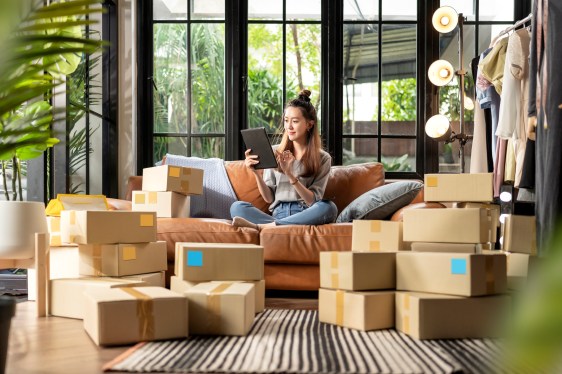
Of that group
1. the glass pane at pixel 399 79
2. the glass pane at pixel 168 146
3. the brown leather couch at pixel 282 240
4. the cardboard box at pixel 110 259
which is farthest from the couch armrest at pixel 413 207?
the glass pane at pixel 168 146

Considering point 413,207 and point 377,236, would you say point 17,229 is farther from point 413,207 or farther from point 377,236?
point 413,207

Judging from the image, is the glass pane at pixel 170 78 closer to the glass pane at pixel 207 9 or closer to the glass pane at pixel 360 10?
the glass pane at pixel 207 9

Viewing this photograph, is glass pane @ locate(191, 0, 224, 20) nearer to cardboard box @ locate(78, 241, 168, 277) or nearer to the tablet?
the tablet

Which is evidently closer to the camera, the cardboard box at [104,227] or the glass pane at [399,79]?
the cardboard box at [104,227]

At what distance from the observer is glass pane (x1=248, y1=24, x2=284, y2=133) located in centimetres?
450

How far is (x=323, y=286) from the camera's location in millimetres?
2230

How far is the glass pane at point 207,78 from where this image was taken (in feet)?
14.8

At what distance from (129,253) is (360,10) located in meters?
2.84

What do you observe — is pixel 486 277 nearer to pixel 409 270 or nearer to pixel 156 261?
pixel 409 270

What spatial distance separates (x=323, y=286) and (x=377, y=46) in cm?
276

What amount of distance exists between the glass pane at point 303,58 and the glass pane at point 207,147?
609mm

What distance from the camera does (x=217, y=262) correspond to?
2314 millimetres

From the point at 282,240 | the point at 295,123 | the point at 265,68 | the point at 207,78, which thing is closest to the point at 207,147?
the point at 207,78

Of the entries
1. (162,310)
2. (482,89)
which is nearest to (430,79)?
(482,89)
